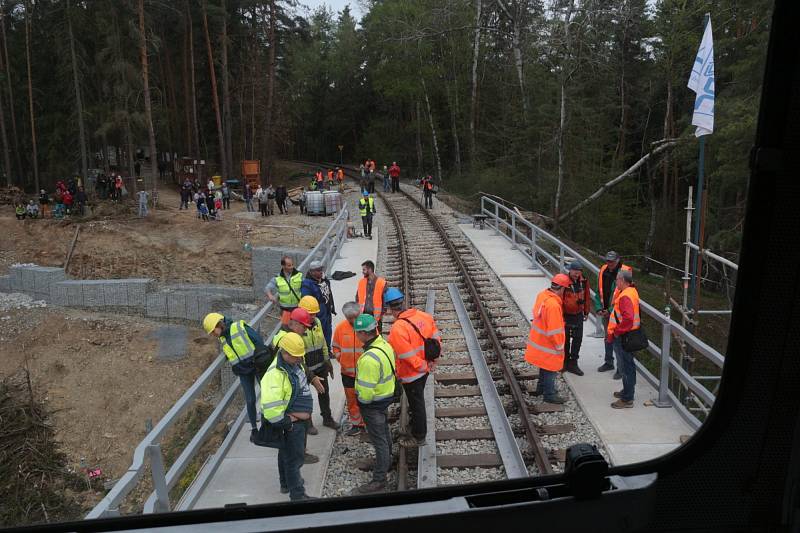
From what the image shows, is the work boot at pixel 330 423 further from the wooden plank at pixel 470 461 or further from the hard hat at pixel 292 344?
the hard hat at pixel 292 344

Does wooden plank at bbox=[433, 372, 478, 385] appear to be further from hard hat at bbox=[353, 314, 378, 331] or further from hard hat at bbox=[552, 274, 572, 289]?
hard hat at bbox=[353, 314, 378, 331]

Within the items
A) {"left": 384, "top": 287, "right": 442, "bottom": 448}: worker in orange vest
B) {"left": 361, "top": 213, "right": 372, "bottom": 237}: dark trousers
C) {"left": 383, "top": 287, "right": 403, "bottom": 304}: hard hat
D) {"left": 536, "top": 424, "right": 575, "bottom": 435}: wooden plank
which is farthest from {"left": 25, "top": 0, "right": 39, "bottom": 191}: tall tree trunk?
{"left": 536, "top": 424, "right": 575, "bottom": 435}: wooden plank

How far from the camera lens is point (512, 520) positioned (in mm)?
1835

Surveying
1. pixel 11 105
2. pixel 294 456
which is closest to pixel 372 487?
pixel 294 456

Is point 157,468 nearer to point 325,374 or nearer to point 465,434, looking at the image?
point 325,374

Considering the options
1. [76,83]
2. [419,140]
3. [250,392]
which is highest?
[76,83]

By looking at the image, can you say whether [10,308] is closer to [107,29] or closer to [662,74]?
[107,29]

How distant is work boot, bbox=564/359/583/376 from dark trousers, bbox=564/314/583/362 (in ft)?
0.14

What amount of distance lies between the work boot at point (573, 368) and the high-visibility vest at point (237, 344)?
4611 millimetres

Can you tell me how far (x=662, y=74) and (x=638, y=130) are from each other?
27.0ft

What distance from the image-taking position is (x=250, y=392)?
266 inches

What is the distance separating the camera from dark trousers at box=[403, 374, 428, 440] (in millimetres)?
6621

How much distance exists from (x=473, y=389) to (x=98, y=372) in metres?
14.0

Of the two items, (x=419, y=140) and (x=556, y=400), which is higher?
(x=419, y=140)
